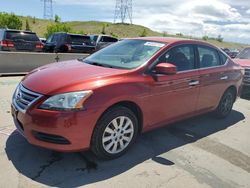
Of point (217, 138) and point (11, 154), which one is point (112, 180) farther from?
point (217, 138)

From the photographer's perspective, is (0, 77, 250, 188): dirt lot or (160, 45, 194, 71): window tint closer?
(0, 77, 250, 188): dirt lot

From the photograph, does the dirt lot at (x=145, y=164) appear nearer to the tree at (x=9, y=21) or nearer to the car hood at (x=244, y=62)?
the car hood at (x=244, y=62)

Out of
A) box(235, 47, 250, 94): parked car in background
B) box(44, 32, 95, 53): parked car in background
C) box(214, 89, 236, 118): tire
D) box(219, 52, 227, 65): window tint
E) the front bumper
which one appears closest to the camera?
the front bumper

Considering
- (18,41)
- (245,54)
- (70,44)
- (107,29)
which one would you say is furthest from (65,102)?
(107,29)

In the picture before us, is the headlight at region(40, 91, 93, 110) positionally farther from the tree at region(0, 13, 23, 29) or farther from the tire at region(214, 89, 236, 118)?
the tree at region(0, 13, 23, 29)

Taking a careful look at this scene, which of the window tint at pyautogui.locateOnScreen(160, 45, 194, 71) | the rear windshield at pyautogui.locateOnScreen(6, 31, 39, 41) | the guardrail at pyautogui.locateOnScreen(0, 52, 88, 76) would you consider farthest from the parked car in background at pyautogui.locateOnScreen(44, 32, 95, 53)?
the window tint at pyautogui.locateOnScreen(160, 45, 194, 71)

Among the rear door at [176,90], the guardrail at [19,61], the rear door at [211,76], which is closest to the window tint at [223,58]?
the rear door at [211,76]

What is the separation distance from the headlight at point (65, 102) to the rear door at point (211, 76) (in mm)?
2552

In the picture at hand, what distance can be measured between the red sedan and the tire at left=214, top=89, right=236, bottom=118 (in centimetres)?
56

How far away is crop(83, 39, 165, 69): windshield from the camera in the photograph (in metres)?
4.59

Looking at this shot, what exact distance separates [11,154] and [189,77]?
293 centimetres

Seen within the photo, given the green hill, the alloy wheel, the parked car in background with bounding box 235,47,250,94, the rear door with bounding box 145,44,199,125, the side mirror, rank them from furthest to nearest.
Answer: the green hill → the parked car in background with bounding box 235,47,250,94 → the rear door with bounding box 145,44,199,125 → the side mirror → the alloy wheel

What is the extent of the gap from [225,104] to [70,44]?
38.6 feet

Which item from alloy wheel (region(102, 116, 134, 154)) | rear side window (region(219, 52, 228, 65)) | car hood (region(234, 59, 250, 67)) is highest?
rear side window (region(219, 52, 228, 65))
